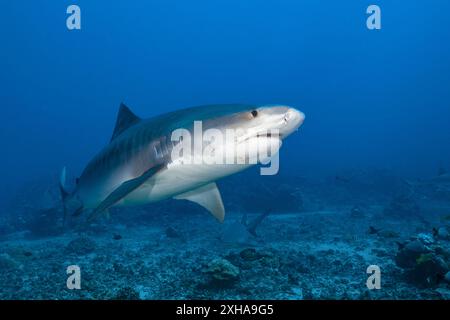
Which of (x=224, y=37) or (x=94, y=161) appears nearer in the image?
(x=94, y=161)

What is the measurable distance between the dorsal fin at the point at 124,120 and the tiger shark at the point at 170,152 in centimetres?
2

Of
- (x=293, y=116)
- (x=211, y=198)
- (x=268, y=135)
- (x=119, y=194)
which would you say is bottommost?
(x=211, y=198)

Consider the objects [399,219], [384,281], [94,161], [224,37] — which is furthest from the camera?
[224,37]

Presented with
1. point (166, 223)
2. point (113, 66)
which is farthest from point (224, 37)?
point (166, 223)

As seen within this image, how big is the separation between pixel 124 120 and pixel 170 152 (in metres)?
2.46

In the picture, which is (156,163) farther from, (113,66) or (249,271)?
(113,66)

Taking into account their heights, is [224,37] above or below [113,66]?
above

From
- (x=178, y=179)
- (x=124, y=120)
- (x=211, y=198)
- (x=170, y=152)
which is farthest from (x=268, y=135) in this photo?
(x=124, y=120)

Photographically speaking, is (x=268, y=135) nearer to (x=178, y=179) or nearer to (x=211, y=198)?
(x=178, y=179)

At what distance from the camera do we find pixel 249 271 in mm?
7188

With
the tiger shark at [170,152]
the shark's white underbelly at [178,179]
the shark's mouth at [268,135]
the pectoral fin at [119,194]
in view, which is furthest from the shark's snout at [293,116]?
the pectoral fin at [119,194]

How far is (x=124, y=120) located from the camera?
19.2 ft

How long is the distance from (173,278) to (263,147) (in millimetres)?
5070

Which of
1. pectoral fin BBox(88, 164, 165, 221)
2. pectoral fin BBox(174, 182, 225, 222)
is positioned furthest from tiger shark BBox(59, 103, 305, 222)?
pectoral fin BBox(174, 182, 225, 222)
